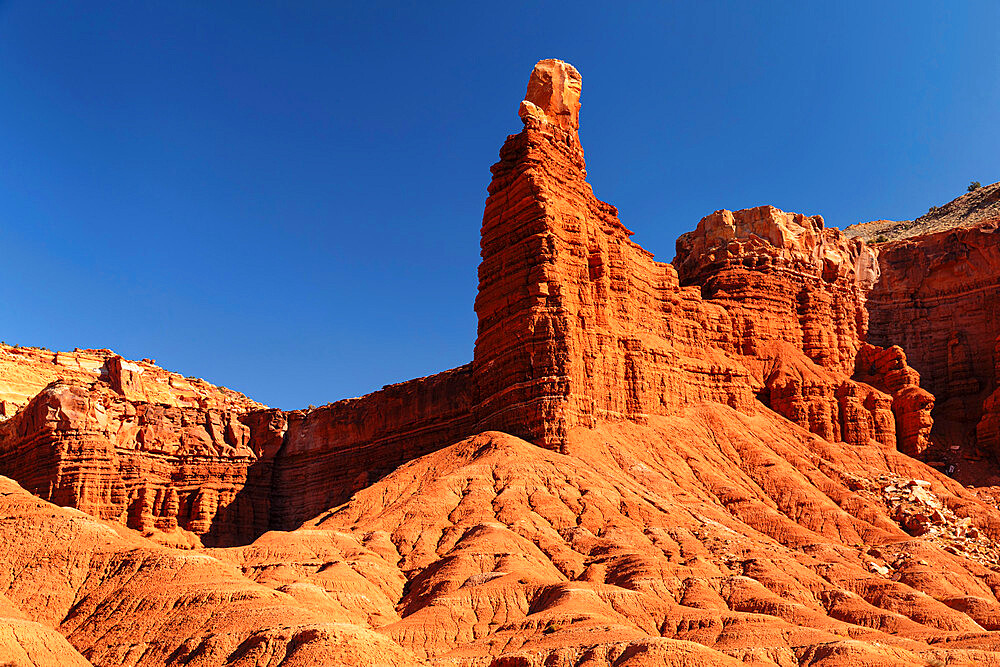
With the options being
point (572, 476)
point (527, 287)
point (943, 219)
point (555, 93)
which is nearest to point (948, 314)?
point (943, 219)

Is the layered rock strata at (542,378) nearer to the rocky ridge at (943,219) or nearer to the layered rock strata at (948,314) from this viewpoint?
the layered rock strata at (948,314)

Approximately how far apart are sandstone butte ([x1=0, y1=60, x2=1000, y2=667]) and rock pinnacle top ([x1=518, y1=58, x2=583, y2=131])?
28cm

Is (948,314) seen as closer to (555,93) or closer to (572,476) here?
(555,93)

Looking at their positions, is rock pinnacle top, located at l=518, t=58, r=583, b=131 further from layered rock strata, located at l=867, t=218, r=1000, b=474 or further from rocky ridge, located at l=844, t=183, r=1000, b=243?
rocky ridge, located at l=844, t=183, r=1000, b=243

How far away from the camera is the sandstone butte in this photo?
38.3m

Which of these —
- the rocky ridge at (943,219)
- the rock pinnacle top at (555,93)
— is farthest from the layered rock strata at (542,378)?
the rocky ridge at (943,219)

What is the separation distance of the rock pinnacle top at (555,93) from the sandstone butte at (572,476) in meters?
0.28

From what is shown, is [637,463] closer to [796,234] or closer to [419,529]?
[419,529]

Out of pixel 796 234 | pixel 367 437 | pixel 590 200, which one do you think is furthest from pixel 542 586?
pixel 796 234

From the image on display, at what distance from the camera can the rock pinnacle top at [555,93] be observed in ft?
235

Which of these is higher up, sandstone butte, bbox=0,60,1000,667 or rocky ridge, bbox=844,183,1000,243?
rocky ridge, bbox=844,183,1000,243

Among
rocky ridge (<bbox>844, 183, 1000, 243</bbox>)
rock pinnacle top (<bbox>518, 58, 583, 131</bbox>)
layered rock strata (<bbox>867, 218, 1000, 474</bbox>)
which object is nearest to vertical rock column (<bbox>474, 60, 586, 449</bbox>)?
rock pinnacle top (<bbox>518, 58, 583, 131</bbox>)

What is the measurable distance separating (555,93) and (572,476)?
2960 centimetres

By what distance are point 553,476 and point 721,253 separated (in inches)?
1337
